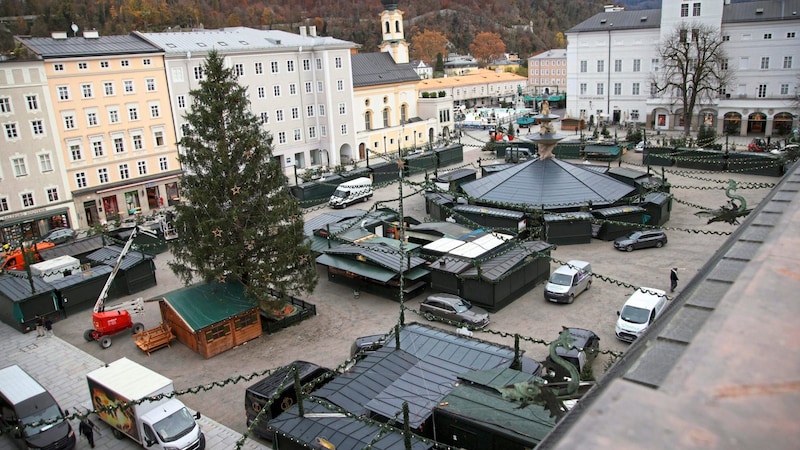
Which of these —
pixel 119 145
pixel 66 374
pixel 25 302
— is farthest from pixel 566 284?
pixel 119 145

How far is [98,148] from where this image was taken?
3738cm

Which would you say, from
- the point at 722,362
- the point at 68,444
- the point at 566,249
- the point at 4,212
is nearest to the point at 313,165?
the point at 4,212

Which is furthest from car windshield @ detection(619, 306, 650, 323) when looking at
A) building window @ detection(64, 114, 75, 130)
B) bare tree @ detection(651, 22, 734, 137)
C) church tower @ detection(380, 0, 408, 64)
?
church tower @ detection(380, 0, 408, 64)

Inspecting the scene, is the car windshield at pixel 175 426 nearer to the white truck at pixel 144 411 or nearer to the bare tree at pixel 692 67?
the white truck at pixel 144 411

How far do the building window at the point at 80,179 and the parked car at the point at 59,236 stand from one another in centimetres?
363

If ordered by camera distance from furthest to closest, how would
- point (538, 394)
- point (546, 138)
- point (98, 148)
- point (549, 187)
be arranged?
point (98, 148) → point (546, 138) → point (549, 187) → point (538, 394)

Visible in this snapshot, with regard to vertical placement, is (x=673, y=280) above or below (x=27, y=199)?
below

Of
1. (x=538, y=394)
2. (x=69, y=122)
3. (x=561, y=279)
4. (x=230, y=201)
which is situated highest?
(x=69, y=122)

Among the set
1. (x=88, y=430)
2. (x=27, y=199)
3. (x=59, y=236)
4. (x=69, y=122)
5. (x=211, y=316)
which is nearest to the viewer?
(x=88, y=430)

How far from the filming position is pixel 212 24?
360ft

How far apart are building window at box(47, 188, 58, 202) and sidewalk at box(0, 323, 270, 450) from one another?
15.1 metres

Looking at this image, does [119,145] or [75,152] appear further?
[119,145]

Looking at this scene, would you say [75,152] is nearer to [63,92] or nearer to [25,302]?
[63,92]

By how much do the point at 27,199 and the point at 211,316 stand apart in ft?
72.9
